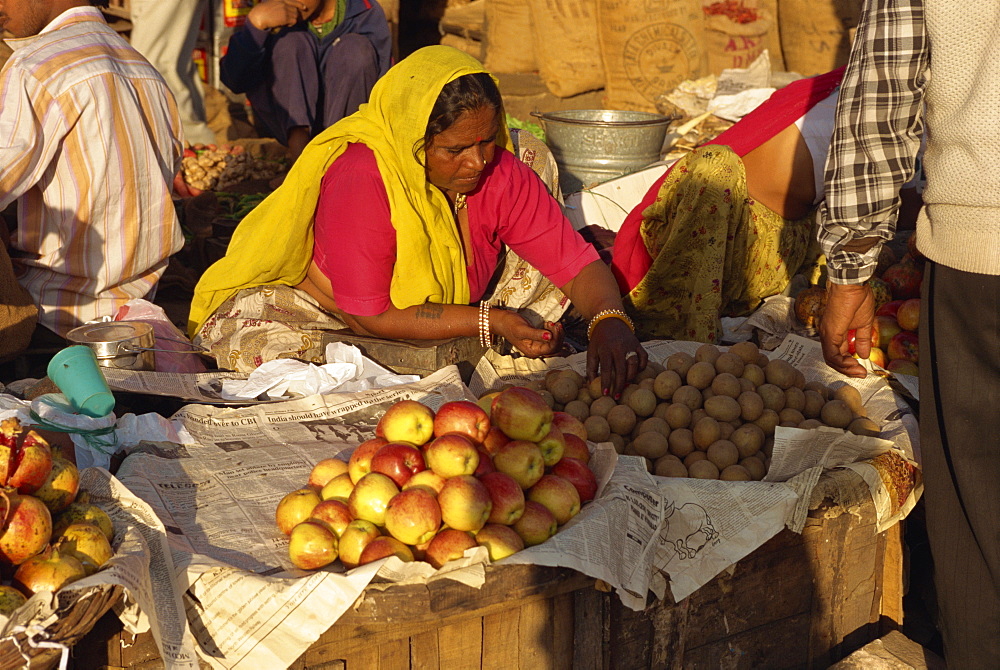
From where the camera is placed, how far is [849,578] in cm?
247

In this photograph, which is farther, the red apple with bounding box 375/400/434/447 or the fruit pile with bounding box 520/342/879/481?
the fruit pile with bounding box 520/342/879/481

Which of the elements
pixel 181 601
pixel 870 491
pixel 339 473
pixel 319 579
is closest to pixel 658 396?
pixel 870 491

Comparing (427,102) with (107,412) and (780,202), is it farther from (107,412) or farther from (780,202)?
(780,202)

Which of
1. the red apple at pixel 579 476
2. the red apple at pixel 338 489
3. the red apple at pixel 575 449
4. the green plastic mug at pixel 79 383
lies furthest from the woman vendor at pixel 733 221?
the green plastic mug at pixel 79 383

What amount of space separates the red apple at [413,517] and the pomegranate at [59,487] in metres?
0.62

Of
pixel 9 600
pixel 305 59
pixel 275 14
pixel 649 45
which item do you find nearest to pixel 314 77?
pixel 305 59

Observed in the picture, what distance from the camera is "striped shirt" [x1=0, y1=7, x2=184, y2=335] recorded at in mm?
3096

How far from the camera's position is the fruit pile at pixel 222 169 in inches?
243

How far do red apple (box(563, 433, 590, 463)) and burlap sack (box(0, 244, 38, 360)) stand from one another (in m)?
1.94

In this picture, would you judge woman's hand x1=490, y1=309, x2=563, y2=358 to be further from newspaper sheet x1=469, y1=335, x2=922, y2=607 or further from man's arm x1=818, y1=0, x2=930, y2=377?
man's arm x1=818, y1=0, x2=930, y2=377

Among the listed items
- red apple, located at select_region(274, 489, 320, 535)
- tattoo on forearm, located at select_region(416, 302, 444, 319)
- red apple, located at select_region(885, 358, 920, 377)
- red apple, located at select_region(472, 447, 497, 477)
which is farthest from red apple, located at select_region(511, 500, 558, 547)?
red apple, located at select_region(885, 358, 920, 377)

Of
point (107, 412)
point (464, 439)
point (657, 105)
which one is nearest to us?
point (464, 439)

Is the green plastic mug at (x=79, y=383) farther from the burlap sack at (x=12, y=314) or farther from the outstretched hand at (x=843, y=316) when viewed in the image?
the outstretched hand at (x=843, y=316)

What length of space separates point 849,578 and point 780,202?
5.83 feet
